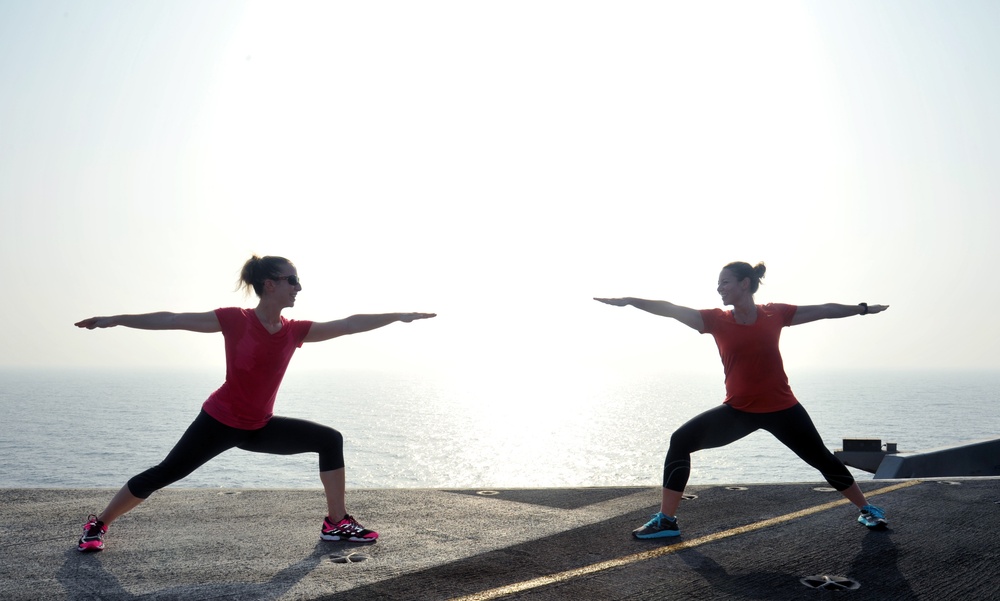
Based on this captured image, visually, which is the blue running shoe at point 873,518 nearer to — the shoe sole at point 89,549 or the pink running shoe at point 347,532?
the pink running shoe at point 347,532

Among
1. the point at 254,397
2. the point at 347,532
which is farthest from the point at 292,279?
the point at 347,532

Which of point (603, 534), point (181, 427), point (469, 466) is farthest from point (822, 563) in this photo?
point (181, 427)

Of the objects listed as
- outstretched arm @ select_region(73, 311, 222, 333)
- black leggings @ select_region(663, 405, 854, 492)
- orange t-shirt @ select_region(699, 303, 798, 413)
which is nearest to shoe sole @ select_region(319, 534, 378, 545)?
outstretched arm @ select_region(73, 311, 222, 333)

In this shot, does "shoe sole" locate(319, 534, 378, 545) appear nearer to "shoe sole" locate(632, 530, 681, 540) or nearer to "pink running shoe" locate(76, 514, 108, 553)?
"pink running shoe" locate(76, 514, 108, 553)

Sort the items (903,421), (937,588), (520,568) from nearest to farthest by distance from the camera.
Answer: (937,588), (520,568), (903,421)

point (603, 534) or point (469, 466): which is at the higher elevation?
point (603, 534)

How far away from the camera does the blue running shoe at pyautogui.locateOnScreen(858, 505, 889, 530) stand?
5.73 meters

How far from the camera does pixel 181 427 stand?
381 feet

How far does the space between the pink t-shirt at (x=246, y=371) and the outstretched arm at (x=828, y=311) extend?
432 cm

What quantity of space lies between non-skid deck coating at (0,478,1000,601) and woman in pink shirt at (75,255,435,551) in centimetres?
29

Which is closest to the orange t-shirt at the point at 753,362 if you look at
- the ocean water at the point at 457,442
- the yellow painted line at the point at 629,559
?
the yellow painted line at the point at 629,559

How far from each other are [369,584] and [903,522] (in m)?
4.60

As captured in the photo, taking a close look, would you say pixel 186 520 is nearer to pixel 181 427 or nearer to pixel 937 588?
pixel 937 588

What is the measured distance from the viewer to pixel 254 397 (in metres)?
5.38
